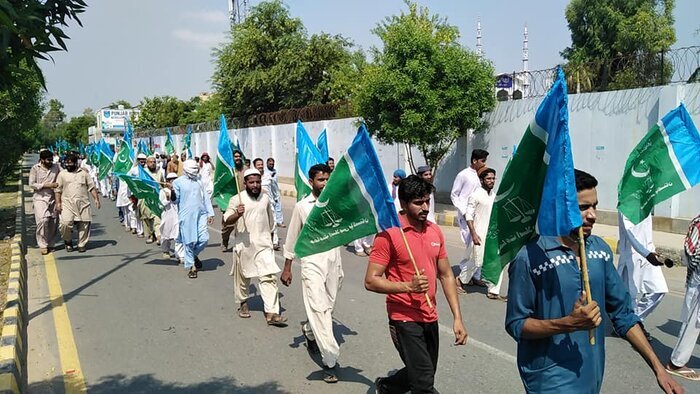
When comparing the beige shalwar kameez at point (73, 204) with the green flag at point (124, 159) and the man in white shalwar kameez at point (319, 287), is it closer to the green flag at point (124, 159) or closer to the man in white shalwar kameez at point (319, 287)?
the green flag at point (124, 159)

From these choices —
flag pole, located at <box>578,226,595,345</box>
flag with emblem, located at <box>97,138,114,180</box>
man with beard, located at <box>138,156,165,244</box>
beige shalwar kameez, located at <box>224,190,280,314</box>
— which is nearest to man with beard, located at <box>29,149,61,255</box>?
man with beard, located at <box>138,156,165,244</box>

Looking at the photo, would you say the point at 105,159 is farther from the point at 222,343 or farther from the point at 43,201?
the point at 222,343

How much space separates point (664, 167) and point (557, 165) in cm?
314

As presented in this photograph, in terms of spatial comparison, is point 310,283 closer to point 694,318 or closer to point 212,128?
point 694,318

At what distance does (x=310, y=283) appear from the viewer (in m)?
4.94

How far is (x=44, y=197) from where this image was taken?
36.0 feet

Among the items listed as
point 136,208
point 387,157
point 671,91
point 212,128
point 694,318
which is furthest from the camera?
point 212,128

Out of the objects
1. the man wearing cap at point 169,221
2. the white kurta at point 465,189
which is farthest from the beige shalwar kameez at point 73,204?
the white kurta at point 465,189

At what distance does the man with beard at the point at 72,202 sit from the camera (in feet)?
36.2

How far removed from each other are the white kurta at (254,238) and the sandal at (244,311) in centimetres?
41

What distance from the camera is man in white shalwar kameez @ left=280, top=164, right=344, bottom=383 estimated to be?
466 cm

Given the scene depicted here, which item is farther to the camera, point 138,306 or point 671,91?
point 671,91

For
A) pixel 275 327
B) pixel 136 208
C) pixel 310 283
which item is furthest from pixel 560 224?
pixel 136 208

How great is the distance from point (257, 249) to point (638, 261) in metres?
3.79
